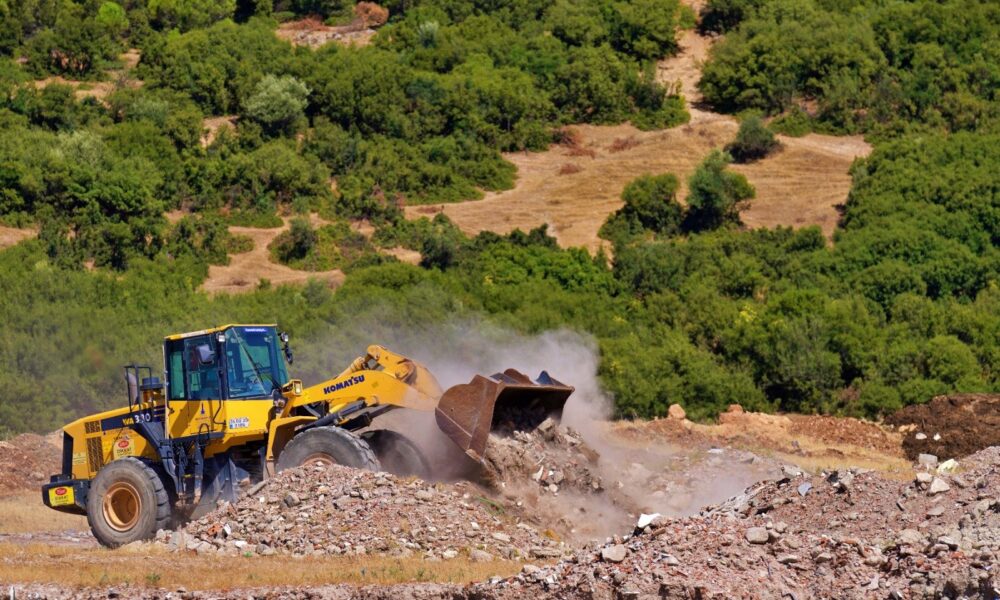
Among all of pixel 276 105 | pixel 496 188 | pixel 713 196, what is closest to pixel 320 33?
pixel 276 105

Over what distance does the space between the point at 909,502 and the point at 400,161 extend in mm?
43752

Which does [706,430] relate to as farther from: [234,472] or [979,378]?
[234,472]

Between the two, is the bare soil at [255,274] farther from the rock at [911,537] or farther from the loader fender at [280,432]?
the rock at [911,537]

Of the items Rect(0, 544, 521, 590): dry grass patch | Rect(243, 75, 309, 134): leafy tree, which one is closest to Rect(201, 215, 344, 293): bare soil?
Rect(243, 75, 309, 134): leafy tree

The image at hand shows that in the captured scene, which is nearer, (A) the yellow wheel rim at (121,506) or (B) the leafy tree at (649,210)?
(A) the yellow wheel rim at (121,506)

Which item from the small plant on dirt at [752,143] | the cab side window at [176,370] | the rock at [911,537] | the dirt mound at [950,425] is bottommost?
the small plant on dirt at [752,143]

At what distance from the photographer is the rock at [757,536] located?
1422 cm

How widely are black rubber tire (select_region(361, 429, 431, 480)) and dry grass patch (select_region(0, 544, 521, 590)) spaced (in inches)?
110

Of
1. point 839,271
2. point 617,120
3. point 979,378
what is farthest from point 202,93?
point 979,378

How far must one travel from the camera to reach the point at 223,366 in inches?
777

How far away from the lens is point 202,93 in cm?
6181

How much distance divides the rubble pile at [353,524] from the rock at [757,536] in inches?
151

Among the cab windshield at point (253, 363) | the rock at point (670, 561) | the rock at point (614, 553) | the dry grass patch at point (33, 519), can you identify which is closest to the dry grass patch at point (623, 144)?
the dry grass patch at point (33, 519)

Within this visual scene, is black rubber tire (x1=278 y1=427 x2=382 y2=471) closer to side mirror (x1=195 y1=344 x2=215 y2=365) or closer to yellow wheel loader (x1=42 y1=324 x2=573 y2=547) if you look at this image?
yellow wheel loader (x1=42 y1=324 x2=573 y2=547)
